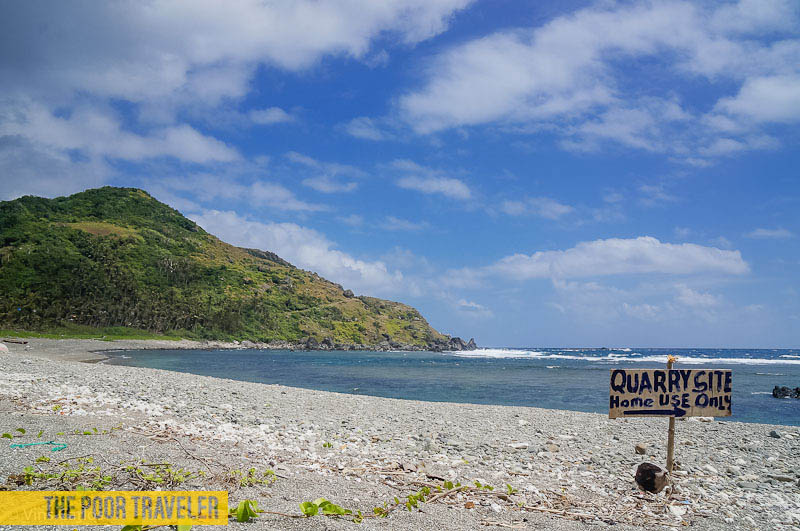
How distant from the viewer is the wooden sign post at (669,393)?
859 centimetres

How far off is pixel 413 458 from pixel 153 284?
117 meters

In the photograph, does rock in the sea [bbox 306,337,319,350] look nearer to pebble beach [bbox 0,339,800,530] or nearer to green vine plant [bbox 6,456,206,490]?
pebble beach [bbox 0,339,800,530]

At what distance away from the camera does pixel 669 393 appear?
8.70 meters

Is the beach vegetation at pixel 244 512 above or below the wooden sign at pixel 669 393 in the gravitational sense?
below

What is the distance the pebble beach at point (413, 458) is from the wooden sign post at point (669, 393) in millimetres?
1153

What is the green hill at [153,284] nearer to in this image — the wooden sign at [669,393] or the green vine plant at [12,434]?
the green vine plant at [12,434]

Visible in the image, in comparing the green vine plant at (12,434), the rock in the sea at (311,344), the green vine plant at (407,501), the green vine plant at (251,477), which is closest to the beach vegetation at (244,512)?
the green vine plant at (407,501)

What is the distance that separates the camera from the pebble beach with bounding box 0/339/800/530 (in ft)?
19.6

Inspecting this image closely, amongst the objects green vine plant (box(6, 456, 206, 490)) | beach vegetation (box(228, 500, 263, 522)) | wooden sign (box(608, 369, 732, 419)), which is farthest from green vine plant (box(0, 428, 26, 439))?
wooden sign (box(608, 369, 732, 419))

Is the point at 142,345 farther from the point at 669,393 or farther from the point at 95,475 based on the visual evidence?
the point at 669,393

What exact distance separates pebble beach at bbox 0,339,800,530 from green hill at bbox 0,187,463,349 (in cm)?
8689

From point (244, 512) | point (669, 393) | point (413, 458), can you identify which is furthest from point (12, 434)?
point (669, 393)

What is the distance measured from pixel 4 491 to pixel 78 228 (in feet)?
445

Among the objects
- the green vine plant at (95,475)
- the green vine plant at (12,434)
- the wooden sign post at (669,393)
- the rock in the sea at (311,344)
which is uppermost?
the wooden sign post at (669,393)
